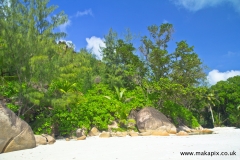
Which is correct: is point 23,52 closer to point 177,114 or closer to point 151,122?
point 151,122

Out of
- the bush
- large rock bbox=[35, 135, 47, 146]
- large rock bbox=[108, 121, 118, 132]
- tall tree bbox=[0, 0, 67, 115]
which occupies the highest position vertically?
tall tree bbox=[0, 0, 67, 115]

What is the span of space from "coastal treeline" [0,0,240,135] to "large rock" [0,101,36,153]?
2464 mm

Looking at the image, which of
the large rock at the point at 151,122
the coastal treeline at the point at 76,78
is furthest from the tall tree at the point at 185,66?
the large rock at the point at 151,122

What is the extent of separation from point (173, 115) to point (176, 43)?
27.1ft

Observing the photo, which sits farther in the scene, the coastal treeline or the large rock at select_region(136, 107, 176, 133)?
the large rock at select_region(136, 107, 176, 133)

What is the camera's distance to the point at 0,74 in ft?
40.5

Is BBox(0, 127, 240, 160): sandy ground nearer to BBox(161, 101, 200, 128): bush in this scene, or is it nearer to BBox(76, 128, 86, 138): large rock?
BBox(76, 128, 86, 138): large rock

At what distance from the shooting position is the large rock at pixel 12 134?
803 centimetres

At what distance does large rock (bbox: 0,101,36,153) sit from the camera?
803 cm

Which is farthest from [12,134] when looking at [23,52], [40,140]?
[23,52]

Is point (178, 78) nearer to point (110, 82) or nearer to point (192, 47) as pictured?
point (192, 47)

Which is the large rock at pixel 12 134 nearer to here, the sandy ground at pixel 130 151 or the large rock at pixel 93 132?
the sandy ground at pixel 130 151

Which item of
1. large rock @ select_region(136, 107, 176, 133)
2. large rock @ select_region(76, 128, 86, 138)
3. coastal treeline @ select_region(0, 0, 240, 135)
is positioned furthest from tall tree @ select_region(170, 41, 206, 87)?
large rock @ select_region(76, 128, 86, 138)

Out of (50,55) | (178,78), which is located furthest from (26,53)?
(178,78)
